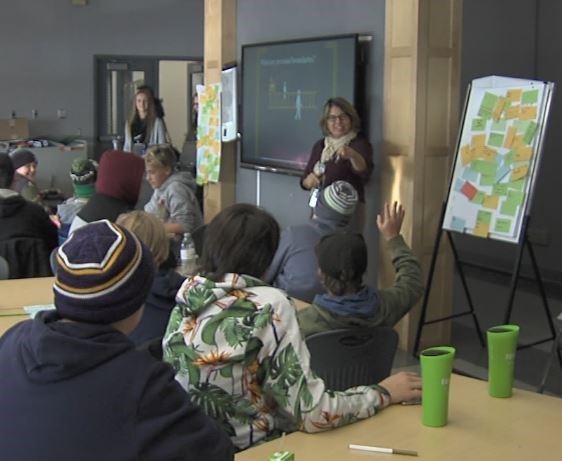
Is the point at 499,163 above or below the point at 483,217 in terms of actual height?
above

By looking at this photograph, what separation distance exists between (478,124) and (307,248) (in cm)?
144

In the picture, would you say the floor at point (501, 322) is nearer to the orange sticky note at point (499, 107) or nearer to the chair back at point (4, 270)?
the orange sticky note at point (499, 107)

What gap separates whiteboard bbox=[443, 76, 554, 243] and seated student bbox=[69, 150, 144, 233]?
69.9 inches

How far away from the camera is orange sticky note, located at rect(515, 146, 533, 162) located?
423 cm

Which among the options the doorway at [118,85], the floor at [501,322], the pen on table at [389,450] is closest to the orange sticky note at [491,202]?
the floor at [501,322]

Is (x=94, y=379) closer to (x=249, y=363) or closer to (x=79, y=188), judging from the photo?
(x=249, y=363)

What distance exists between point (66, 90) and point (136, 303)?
31.9 feet

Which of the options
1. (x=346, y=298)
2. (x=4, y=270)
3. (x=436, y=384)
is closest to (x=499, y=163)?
(x=346, y=298)

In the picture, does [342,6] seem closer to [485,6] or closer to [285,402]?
[485,6]

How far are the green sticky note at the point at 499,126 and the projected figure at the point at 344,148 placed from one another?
2.87 feet

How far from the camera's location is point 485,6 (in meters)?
7.37

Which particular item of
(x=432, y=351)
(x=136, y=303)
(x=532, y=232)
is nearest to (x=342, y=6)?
(x=532, y=232)

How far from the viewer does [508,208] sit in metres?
4.32

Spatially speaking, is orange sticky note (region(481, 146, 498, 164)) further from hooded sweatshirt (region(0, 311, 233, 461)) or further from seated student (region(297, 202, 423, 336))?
hooded sweatshirt (region(0, 311, 233, 461))
